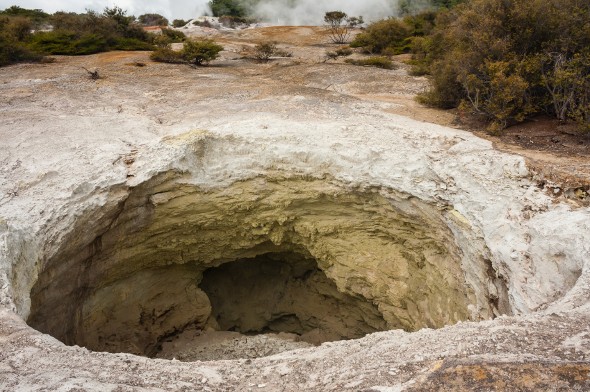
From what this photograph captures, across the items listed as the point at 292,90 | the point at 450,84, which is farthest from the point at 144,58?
the point at 450,84

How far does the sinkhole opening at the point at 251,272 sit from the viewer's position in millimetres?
7414

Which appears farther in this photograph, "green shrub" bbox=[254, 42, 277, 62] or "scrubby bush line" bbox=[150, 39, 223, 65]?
"green shrub" bbox=[254, 42, 277, 62]

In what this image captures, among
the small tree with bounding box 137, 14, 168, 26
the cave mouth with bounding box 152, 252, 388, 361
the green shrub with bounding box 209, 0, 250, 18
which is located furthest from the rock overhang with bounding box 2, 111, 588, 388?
the green shrub with bounding box 209, 0, 250, 18

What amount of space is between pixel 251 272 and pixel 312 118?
5.16 meters

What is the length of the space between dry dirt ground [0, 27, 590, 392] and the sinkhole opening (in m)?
1.73

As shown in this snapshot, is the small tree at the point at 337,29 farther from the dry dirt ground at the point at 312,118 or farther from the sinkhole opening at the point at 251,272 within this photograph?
the sinkhole opening at the point at 251,272

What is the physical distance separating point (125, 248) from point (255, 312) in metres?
4.74

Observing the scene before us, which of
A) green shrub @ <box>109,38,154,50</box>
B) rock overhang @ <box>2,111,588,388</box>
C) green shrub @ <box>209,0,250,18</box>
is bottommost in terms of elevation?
rock overhang @ <box>2,111,588,388</box>

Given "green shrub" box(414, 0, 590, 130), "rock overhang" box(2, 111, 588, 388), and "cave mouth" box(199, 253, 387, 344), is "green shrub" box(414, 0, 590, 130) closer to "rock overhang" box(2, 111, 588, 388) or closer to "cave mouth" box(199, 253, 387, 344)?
"rock overhang" box(2, 111, 588, 388)

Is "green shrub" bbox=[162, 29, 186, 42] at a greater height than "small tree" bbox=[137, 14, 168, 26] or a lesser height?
lesser

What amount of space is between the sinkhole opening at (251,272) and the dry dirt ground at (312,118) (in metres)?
1.73

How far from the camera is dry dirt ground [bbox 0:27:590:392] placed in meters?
3.35

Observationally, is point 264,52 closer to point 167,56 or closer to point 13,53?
point 167,56

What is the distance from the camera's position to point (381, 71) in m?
14.8
